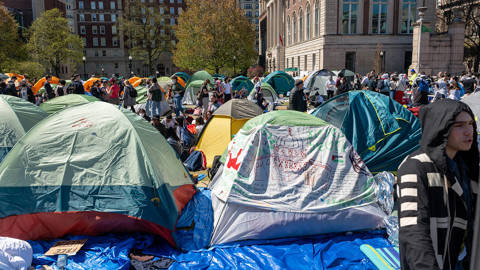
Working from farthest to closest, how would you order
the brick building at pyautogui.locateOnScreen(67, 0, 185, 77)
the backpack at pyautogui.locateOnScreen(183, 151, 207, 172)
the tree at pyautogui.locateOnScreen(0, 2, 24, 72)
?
the brick building at pyautogui.locateOnScreen(67, 0, 185, 77), the tree at pyautogui.locateOnScreen(0, 2, 24, 72), the backpack at pyautogui.locateOnScreen(183, 151, 207, 172)

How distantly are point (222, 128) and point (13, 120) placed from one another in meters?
4.43

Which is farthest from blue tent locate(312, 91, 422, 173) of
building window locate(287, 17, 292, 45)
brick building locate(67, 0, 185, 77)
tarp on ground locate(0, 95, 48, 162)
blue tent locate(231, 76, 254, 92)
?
brick building locate(67, 0, 185, 77)

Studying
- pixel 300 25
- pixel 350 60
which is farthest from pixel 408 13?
pixel 300 25

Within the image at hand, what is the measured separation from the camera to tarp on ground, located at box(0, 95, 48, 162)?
7137 millimetres

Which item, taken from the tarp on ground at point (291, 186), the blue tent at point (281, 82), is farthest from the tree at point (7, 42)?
the tarp on ground at point (291, 186)

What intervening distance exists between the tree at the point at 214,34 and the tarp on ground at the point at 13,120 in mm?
30861

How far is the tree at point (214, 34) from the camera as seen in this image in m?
37.8

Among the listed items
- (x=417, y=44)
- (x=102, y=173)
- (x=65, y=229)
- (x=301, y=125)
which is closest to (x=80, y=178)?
(x=102, y=173)

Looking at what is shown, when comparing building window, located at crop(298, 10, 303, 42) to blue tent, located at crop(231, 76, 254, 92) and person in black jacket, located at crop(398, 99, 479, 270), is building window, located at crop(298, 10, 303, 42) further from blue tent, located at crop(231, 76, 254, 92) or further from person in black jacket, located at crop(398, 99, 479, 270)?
person in black jacket, located at crop(398, 99, 479, 270)

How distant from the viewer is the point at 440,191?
2.06 meters

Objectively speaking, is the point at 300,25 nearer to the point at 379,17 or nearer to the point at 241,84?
the point at 379,17

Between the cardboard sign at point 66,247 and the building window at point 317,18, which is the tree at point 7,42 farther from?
the cardboard sign at point 66,247

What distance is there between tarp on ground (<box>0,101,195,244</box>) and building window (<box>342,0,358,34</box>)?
34937 millimetres

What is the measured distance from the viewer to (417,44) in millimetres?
29141
